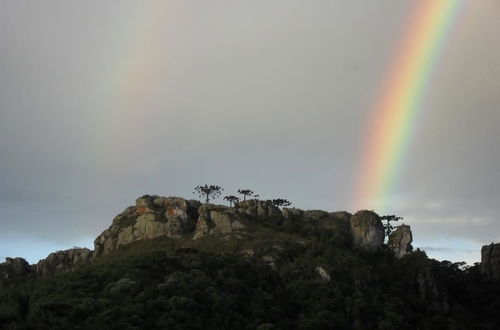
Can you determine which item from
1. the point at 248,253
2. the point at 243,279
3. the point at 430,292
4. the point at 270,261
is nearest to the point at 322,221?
the point at 430,292

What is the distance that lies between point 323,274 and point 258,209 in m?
43.9

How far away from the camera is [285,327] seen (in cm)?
9406

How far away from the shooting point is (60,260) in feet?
542

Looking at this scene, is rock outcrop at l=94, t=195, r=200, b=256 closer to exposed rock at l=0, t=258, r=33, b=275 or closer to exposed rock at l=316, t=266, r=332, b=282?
exposed rock at l=0, t=258, r=33, b=275

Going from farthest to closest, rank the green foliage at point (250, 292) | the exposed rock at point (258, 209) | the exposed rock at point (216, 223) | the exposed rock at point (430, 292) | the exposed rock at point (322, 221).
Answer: the exposed rock at point (258, 209) < the exposed rock at point (322, 221) < the exposed rock at point (216, 223) < the exposed rock at point (430, 292) < the green foliage at point (250, 292)

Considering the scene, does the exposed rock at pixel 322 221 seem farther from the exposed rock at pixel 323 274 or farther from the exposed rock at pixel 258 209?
the exposed rock at pixel 323 274

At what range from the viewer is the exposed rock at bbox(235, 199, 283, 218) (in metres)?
153

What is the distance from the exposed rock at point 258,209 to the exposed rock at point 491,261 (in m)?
67.4

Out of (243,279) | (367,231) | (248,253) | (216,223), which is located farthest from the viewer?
(367,231)

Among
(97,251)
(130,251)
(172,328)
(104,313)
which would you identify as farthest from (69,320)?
(97,251)

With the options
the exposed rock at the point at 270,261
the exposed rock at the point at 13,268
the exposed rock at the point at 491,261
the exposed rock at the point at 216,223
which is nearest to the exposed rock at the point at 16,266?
the exposed rock at the point at 13,268

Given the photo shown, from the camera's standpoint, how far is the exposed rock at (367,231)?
5689 inches

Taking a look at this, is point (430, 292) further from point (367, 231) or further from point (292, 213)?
point (292, 213)

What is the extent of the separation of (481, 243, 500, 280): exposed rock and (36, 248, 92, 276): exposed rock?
11490cm
